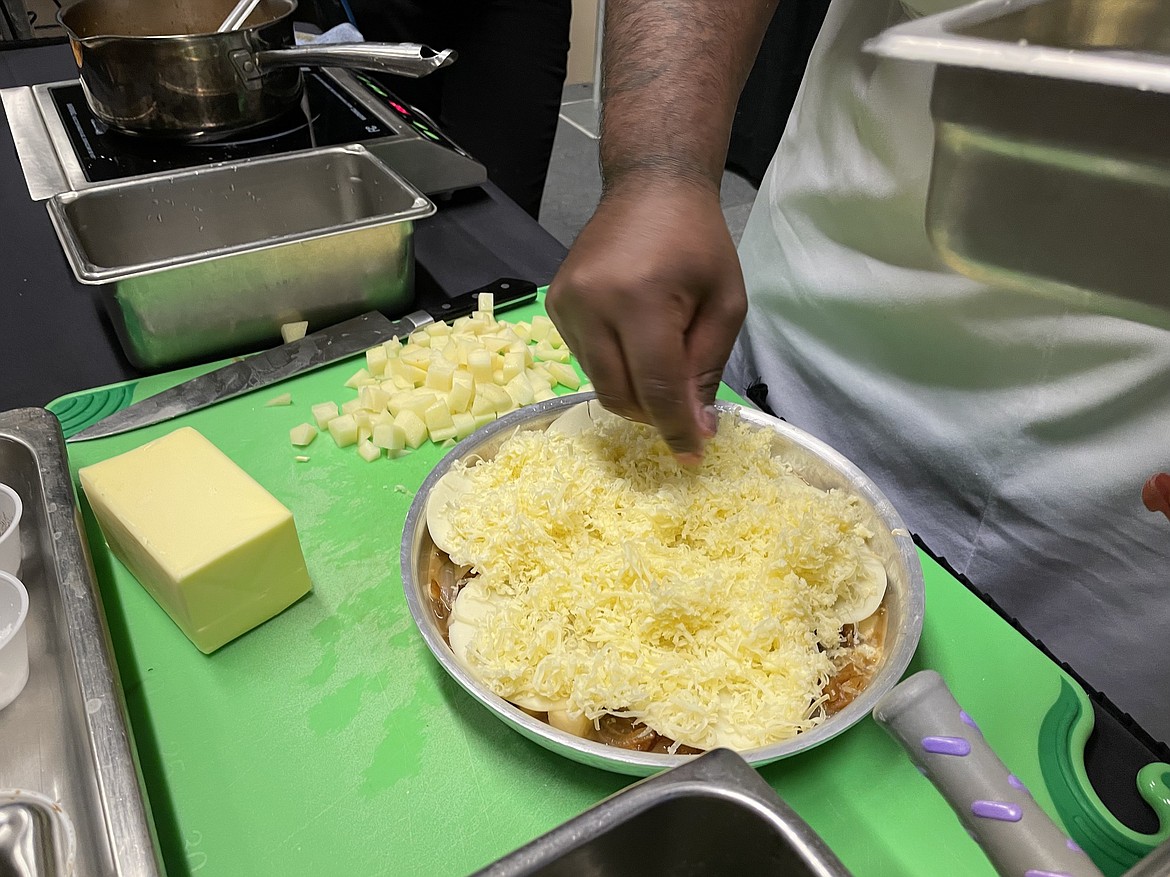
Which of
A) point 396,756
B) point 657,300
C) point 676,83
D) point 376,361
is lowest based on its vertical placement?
point 396,756

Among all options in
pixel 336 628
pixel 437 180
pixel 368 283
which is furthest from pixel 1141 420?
→ pixel 437 180

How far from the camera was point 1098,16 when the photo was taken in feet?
2.53

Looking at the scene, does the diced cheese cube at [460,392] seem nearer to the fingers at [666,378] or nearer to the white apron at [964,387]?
the fingers at [666,378]

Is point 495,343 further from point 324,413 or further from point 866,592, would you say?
point 866,592

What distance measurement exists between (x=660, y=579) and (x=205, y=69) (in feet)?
4.65

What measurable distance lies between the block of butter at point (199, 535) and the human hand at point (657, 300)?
40 cm

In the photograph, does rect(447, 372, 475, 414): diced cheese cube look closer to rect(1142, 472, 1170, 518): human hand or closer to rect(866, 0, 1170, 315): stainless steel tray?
rect(866, 0, 1170, 315): stainless steel tray

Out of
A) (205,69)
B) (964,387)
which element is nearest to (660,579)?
(964,387)

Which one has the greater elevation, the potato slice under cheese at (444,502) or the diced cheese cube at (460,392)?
the potato slice under cheese at (444,502)

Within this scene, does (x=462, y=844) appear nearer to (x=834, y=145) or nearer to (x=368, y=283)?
(x=368, y=283)

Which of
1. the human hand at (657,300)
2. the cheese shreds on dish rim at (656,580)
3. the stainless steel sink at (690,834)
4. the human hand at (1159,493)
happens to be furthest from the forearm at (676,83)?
the stainless steel sink at (690,834)

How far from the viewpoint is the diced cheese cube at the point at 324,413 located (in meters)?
1.22

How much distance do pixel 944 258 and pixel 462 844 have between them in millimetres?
956

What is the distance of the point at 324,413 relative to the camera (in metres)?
1.22
